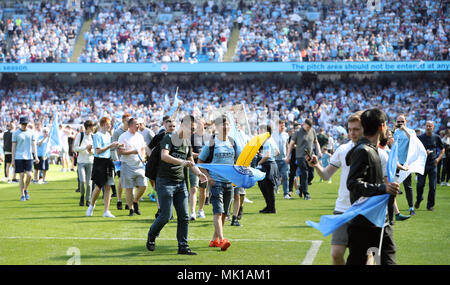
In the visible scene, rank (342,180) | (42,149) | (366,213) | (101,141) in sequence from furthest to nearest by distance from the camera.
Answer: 1. (42,149)
2. (101,141)
3. (342,180)
4. (366,213)

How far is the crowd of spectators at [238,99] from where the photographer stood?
3766cm

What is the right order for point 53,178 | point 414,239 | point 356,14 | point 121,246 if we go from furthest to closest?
1. point 356,14
2. point 53,178
3. point 414,239
4. point 121,246

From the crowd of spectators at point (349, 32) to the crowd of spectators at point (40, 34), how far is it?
13.2m

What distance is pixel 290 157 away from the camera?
16969 millimetres

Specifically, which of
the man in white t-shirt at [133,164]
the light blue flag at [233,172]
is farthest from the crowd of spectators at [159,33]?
the light blue flag at [233,172]

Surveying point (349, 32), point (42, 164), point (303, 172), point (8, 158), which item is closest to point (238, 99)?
point (349, 32)

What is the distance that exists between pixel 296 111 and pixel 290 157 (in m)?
21.9

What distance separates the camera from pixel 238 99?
41.7 meters

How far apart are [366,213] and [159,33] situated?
41674 millimetres

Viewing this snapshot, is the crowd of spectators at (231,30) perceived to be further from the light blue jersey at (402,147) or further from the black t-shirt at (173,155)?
the black t-shirt at (173,155)

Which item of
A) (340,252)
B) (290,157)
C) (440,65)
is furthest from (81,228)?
(440,65)

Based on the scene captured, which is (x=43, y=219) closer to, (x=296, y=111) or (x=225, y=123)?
(x=225, y=123)

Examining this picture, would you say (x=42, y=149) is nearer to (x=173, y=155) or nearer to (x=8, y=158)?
(x=8, y=158)

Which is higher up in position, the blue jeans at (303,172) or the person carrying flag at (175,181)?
the person carrying flag at (175,181)
